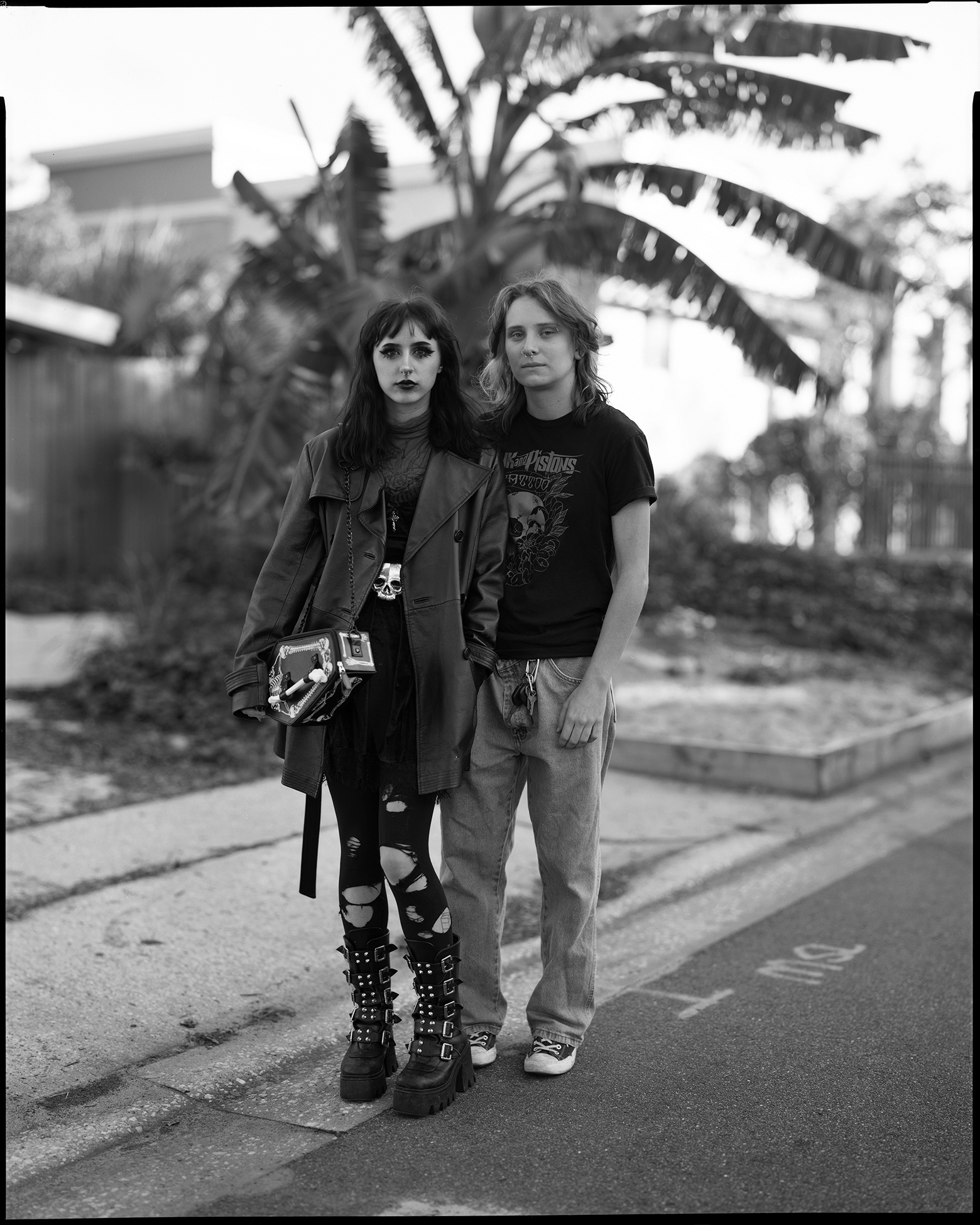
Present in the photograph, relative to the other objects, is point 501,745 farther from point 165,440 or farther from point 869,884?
point 165,440

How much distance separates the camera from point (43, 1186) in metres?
3.05

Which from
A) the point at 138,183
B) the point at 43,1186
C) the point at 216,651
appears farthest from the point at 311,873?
the point at 138,183

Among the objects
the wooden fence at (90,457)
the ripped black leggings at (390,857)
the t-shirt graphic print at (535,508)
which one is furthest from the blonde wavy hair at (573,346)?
the wooden fence at (90,457)

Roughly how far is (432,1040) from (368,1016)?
20 centimetres

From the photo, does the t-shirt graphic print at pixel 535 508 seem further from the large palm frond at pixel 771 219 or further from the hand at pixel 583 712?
the large palm frond at pixel 771 219

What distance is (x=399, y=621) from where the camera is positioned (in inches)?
131

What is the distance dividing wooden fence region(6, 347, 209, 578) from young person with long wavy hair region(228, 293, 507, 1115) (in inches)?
424

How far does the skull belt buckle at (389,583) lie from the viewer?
10.9ft

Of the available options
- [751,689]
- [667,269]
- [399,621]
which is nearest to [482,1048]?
[399,621]

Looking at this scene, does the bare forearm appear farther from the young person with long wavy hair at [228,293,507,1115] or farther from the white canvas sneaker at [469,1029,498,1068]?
the white canvas sneaker at [469,1029,498,1068]

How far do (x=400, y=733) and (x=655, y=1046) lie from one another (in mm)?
1358

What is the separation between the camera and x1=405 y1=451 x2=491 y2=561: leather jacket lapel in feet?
10.9

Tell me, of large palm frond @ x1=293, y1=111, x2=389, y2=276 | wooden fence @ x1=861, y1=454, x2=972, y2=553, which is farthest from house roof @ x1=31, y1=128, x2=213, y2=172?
large palm frond @ x1=293, y1=111, x2=389, y2=276

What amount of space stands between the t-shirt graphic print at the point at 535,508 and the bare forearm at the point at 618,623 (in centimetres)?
21
